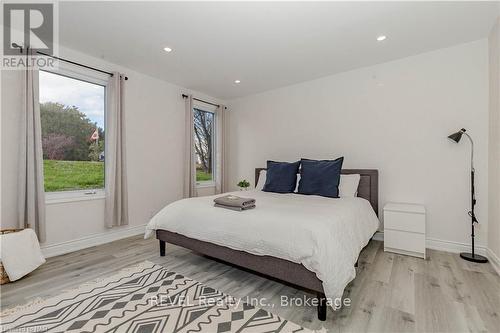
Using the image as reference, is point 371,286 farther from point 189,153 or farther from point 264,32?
point 189,153

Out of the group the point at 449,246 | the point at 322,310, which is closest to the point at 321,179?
the point at 449,246

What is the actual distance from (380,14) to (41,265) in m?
4.26

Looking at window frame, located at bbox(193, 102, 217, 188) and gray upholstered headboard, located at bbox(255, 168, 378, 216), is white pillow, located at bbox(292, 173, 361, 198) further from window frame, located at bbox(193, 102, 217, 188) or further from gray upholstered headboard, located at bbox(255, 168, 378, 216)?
window frame, located at bbox(193, 102, 217, 188)

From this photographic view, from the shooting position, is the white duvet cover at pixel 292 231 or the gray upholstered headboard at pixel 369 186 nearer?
the white duvet cover at pixel 292 231

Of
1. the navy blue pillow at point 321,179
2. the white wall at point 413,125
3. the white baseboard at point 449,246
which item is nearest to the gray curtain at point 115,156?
the navy blue pillow at point 321,179

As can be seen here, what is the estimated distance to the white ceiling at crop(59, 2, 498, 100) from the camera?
2111 mm

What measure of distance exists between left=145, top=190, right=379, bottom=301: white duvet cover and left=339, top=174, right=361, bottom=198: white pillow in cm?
50

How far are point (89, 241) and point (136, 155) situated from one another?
133cm

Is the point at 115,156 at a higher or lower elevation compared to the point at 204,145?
lower

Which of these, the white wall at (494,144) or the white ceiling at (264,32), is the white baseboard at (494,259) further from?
the white ceiling at (264,32)

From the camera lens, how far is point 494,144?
7.91 ft

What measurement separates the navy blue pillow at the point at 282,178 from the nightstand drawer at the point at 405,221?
1.28 m

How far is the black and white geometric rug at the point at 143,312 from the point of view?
1508 mm

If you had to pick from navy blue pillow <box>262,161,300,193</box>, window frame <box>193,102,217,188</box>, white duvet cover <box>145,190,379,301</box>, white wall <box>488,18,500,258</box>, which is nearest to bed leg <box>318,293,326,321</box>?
white duvet cover <box>145,190,379,301</box>
